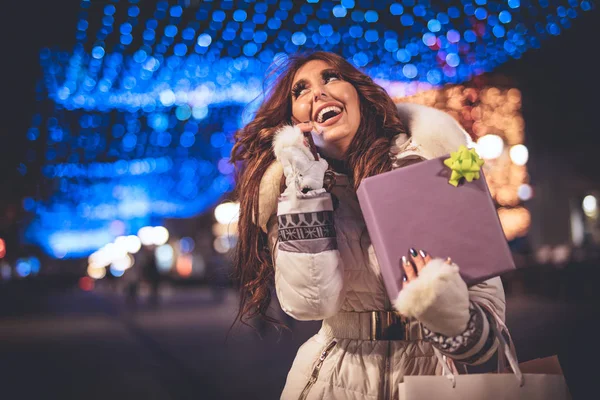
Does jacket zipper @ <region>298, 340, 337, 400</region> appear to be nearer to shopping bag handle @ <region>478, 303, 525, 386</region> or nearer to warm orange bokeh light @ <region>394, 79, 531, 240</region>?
shopping bag handle @ <region>478, 303, 525, 386</region>

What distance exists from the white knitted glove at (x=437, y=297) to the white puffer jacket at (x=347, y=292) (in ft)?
0.27

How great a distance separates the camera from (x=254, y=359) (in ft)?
31.3

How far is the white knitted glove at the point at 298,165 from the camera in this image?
2266 mm

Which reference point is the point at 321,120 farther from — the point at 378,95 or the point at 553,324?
the point at 553,324

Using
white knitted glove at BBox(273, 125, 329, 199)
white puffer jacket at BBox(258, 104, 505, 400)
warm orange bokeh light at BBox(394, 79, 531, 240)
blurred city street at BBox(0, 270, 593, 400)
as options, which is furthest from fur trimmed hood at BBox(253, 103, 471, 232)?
warm orange bokeh light at BBox(394, 79, 531, 240)

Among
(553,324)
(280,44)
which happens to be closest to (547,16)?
(280,44)

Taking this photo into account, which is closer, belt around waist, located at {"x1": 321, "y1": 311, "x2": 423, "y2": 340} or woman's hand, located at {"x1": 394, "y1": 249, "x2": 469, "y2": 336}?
woman's hand, located at {"x1": 394, "y1": 249, "x2": 469, "y2": 336}

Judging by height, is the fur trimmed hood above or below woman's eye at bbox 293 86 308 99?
below

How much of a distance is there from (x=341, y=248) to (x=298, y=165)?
396mm

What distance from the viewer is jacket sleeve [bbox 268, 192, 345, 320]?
2.22m

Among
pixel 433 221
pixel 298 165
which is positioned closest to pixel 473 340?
pixel 433 221

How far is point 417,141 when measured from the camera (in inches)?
94.3

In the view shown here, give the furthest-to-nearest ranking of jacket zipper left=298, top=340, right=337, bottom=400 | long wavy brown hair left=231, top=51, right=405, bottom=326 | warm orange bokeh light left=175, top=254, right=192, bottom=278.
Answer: warm orange bokeh light left=175, top=254, right=192, bottom=278 → long wavy brown hair left=231, top=51, right=405, bottom=326 → jacket zipper left=298, top=340, right=337, bottom=400

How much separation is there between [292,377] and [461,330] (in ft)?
2.76
